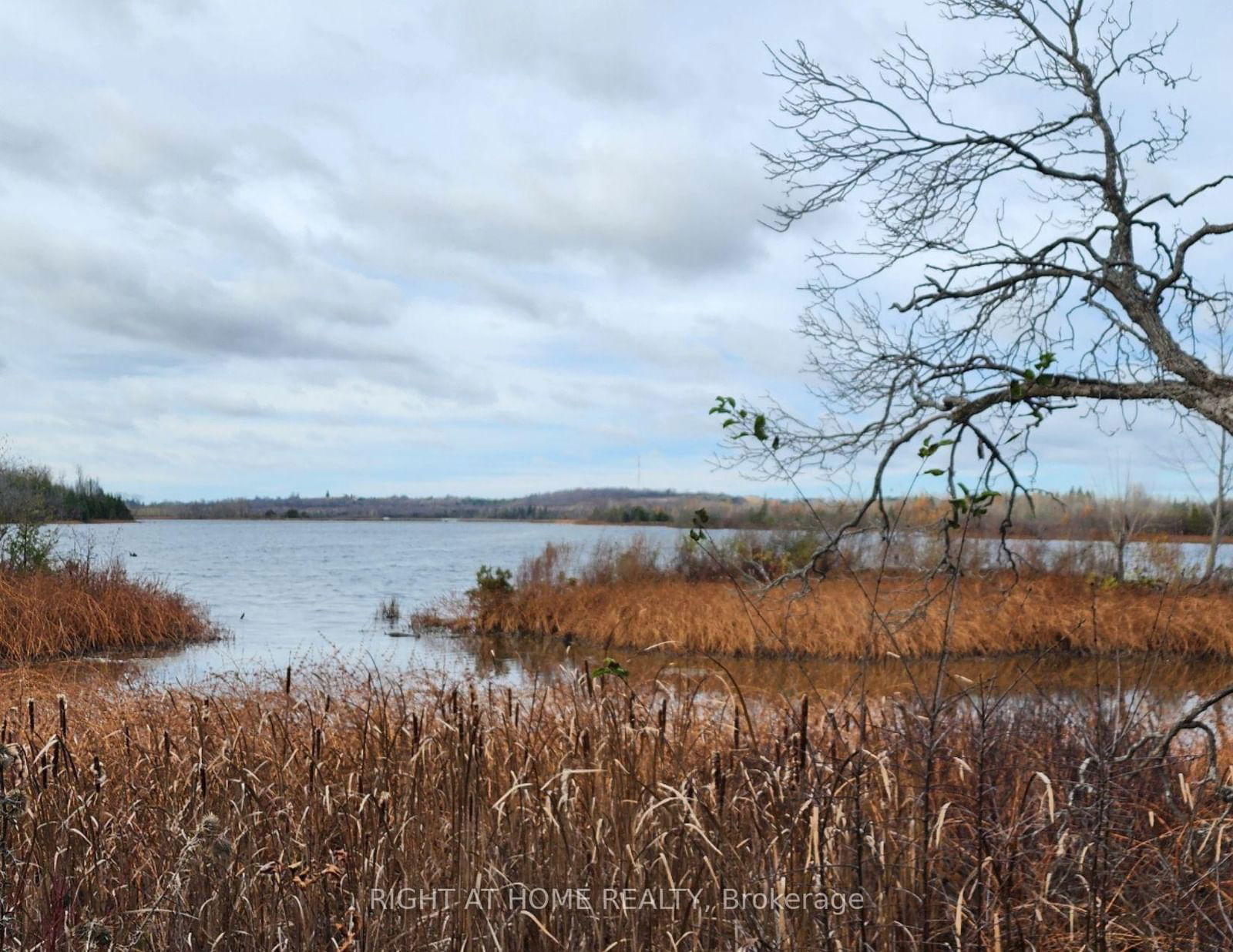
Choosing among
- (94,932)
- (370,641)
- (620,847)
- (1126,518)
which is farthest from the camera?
(1126,518)

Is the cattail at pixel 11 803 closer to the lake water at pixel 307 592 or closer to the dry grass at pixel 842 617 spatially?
the lake water at pixel 307 592

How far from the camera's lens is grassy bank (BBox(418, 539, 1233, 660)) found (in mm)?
16422

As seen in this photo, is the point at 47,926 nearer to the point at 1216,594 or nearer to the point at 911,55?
the point at 911,55

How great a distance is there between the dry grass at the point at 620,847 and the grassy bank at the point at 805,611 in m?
10.7

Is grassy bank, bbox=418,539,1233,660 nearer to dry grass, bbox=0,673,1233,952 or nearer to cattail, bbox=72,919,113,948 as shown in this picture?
dry grass, bbox=0,673,1233,952

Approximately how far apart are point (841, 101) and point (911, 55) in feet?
2.39

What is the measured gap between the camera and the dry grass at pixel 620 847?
306cm

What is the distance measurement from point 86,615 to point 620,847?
15.8 metres

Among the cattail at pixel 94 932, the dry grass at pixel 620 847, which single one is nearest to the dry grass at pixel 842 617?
the dry grass at pixel 620 847

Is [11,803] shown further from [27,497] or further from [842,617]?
[27,497]

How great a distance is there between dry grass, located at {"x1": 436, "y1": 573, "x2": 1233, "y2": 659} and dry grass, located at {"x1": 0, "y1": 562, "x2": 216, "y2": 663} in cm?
504

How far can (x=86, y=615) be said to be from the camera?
1653cm

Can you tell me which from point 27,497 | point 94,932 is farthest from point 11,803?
point 27,497

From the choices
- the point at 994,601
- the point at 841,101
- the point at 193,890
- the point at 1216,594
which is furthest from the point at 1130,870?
the point at 1216,594
